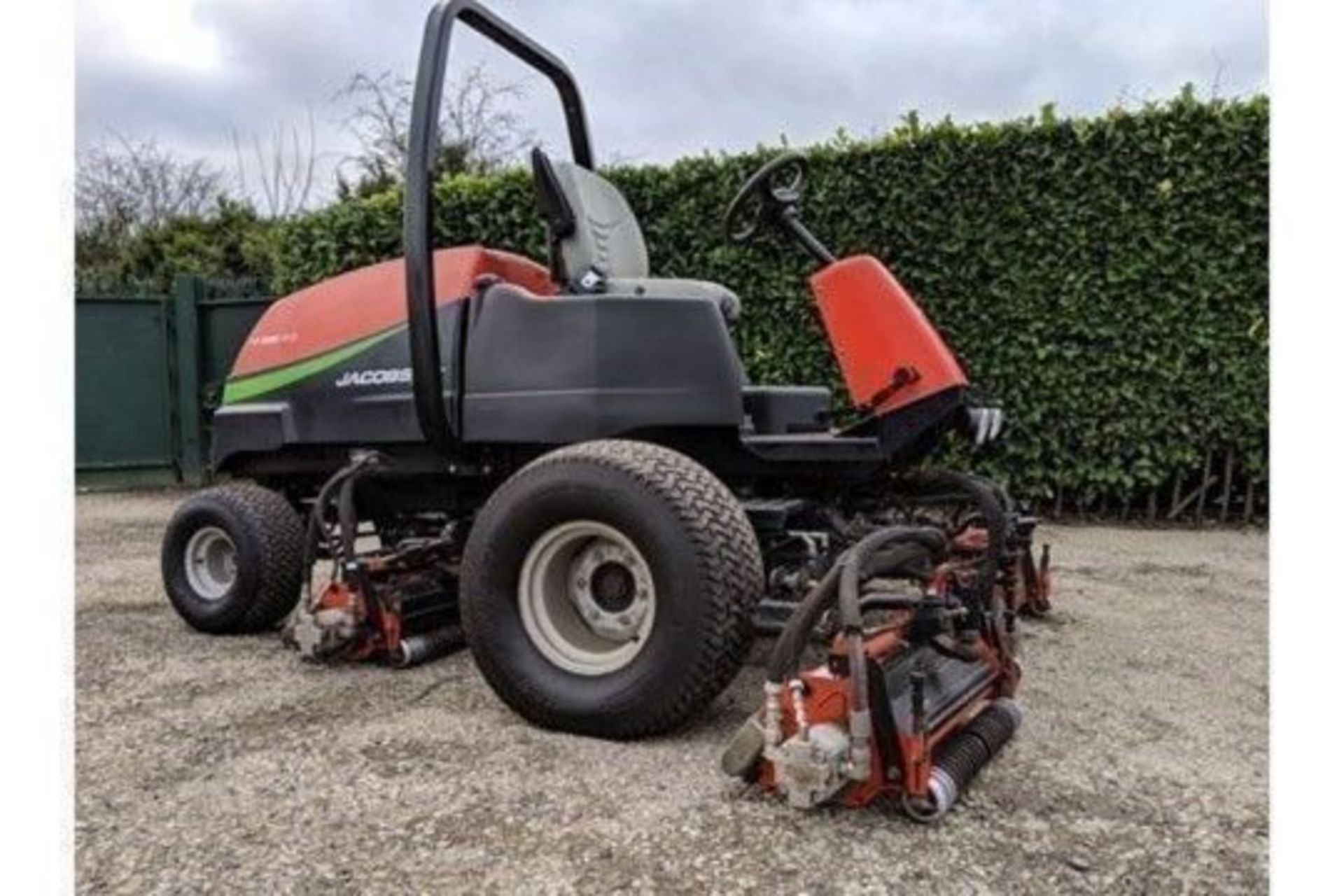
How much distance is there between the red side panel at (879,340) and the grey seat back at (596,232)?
0.73 meters

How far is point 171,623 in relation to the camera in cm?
409

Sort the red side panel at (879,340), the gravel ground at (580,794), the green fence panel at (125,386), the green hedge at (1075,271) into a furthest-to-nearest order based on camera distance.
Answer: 1. the green fence panel at (125,386)
2. the green hedge at (1075,271)
3. the red side panel at (879,340)
4. the gravel ground at (580,794)

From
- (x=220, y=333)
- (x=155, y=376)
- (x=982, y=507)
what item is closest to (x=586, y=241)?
(x=982, y=507)

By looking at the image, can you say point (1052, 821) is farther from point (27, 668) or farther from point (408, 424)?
point (408, 424)

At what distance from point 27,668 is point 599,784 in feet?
4.35

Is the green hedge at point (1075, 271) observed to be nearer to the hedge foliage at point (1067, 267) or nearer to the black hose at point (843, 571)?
the hedge foliage at point (1067, 267)

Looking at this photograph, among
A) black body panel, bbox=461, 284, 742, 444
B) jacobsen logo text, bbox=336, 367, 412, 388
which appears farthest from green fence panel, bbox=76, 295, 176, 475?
black body panel, bbox=461, 284, 742, 444

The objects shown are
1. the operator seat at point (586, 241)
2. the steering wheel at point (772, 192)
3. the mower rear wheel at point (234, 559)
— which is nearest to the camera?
the operator seat at point (586, 241)

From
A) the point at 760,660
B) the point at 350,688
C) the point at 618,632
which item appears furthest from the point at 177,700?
the point at 760,660

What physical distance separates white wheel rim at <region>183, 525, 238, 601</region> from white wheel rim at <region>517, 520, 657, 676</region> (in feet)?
5.37

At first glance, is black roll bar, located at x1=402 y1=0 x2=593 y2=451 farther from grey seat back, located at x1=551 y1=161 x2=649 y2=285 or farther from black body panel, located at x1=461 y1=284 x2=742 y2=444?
grey seat back, located at x1=551 y1=161 x2=649 y2=285

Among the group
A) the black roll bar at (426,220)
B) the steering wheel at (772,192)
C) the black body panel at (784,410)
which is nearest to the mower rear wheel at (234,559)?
the black roll bar at (426,220)

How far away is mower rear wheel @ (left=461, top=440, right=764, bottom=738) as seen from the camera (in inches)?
98.5

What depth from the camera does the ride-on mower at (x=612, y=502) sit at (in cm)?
242
